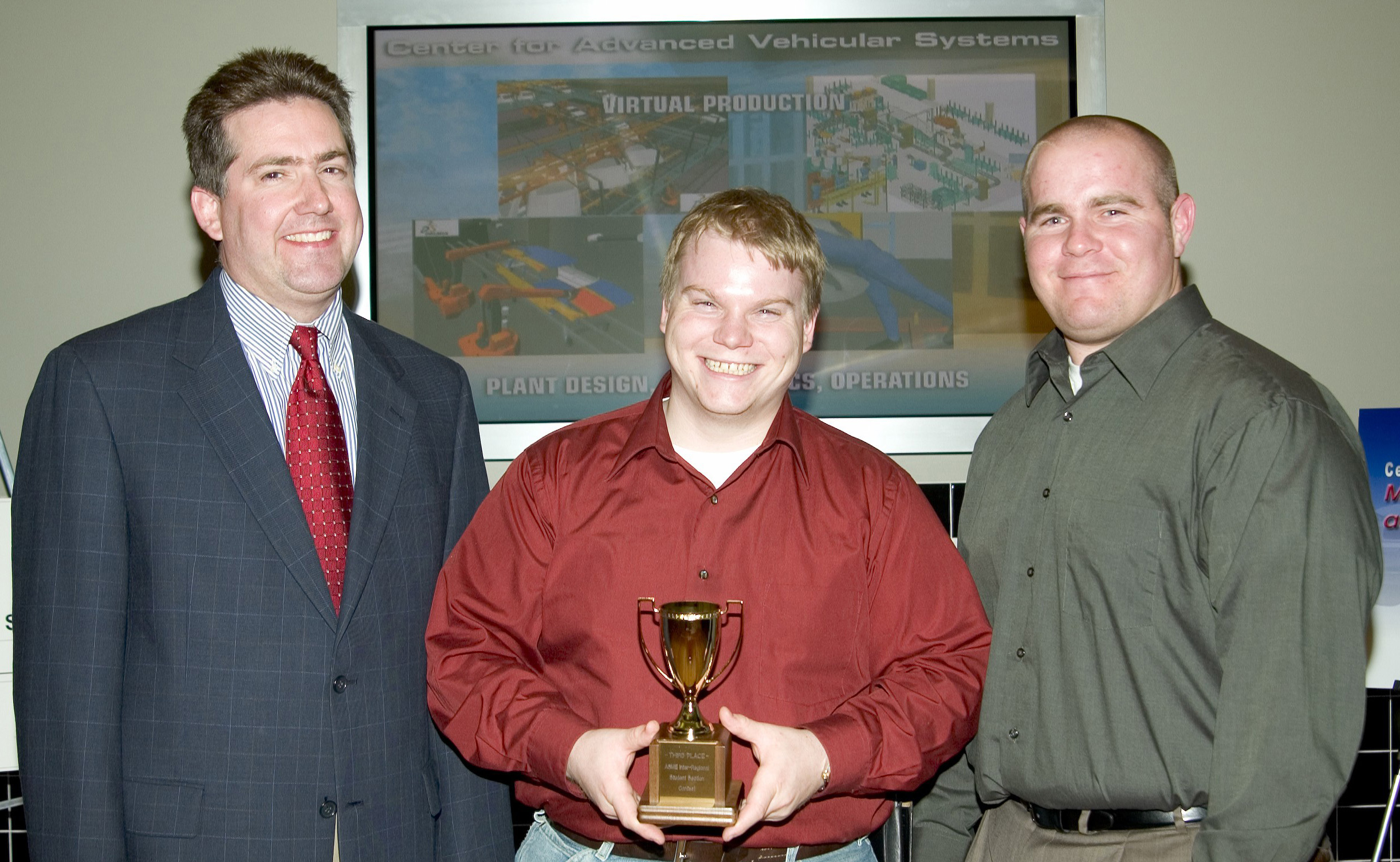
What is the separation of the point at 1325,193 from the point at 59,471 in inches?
131

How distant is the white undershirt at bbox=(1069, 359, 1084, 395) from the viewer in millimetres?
2029

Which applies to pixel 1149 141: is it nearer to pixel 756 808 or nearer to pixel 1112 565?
pixel 1112 565

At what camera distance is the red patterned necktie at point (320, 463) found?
183 centimetres

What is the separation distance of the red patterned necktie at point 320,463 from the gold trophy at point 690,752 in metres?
0.61

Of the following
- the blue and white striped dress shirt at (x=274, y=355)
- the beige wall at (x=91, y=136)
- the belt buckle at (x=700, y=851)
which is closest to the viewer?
the belt buckle at (x=700, y=851)

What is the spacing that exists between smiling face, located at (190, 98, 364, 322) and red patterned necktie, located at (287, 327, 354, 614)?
0.38ft

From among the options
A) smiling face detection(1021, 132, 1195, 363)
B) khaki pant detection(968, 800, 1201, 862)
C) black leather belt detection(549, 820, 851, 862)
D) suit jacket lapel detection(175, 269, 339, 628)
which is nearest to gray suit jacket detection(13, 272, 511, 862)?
suit jacket lapel detection(175, 269, 339, 628)

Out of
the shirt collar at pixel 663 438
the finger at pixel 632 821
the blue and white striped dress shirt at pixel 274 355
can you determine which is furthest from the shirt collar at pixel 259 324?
the finger at pixel 632 821

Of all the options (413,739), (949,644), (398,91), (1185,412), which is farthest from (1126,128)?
(398,91)

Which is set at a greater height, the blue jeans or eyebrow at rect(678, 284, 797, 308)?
eyebrow at rect(678, 284, 797, 308)

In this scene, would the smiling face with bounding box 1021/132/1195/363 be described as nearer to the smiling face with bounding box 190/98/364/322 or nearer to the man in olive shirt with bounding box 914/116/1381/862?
the man in olive shirt with bounding box 914/116/1381/862

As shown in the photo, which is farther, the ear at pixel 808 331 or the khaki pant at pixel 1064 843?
the ear at pixel 808 331

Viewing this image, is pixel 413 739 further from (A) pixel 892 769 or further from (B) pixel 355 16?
(B) pixel 355 16

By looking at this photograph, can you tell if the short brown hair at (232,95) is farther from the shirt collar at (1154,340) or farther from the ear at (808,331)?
the shirt collar at (1154,340)
